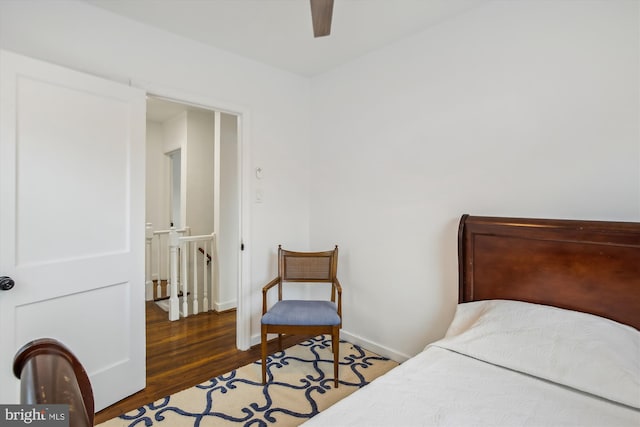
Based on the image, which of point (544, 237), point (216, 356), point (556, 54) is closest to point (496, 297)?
point (544, 237)

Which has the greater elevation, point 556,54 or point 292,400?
point 556,54

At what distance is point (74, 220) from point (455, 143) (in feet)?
8.12

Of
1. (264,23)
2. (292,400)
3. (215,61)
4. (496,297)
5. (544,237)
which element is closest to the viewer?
(544,237)

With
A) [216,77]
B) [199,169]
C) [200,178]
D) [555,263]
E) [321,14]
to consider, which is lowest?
[555,263]

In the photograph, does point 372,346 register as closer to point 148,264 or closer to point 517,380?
point 517,380

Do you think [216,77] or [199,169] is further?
[199,169]

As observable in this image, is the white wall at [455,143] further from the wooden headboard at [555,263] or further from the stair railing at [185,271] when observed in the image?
the stair railing at [185,271]

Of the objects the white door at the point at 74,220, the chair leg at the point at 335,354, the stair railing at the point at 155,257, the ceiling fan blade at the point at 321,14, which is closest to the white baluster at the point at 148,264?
the stair railing at the point at 155,257

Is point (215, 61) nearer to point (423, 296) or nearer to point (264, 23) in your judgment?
point (264, 23)

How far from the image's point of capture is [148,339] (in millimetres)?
3041

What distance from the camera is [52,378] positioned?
0.57 m

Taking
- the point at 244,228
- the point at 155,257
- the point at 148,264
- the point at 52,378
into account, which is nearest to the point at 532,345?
the point at 52,378

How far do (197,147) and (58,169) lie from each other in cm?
285

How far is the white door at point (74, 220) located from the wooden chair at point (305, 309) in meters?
0.90
